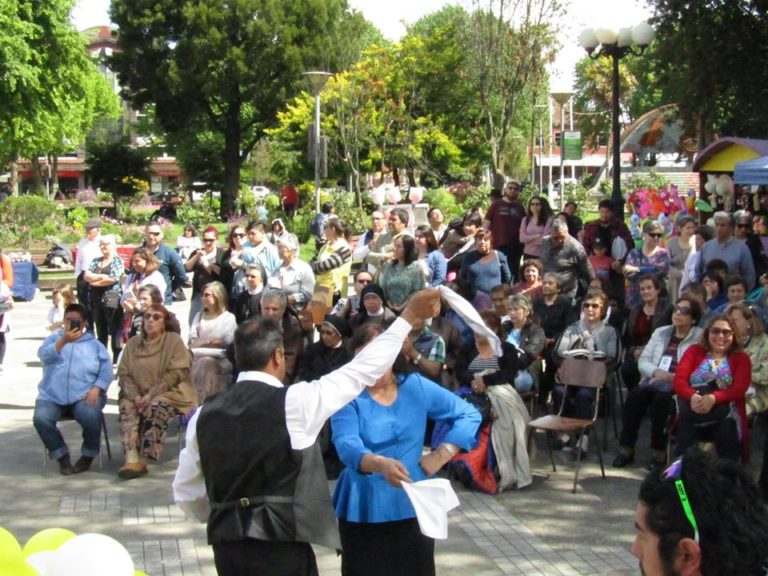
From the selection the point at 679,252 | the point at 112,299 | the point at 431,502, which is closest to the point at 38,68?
the point at 112,299

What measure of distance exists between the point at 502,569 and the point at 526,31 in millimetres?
26243

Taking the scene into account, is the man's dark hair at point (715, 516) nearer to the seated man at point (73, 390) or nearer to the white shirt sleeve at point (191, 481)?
the white shirt sleeve at point (191, 481)

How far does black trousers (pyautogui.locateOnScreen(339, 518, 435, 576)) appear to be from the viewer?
4844 millimetres

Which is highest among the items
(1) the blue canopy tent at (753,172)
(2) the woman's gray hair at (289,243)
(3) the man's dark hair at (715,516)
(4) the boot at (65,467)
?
(1) the blue canopy tent at (753,172)

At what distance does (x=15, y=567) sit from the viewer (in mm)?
2701

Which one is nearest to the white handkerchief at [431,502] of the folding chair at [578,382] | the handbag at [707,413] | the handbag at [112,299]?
the handbag at [707,413]

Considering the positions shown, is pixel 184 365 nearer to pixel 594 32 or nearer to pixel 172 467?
pixel 172 467

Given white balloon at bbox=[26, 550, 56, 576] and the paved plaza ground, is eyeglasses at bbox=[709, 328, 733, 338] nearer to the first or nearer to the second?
the paved plaza ground

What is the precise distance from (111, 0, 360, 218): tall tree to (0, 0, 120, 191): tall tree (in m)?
10.8

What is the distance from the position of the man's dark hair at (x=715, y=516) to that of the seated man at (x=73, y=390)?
7.61m

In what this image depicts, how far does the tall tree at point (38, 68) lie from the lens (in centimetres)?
3522

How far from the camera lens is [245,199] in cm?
5100

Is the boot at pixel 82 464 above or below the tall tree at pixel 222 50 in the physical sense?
below

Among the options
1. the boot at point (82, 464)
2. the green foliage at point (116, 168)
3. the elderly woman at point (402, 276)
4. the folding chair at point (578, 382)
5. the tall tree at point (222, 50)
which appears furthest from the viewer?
the green foliage at point (116, 168)
